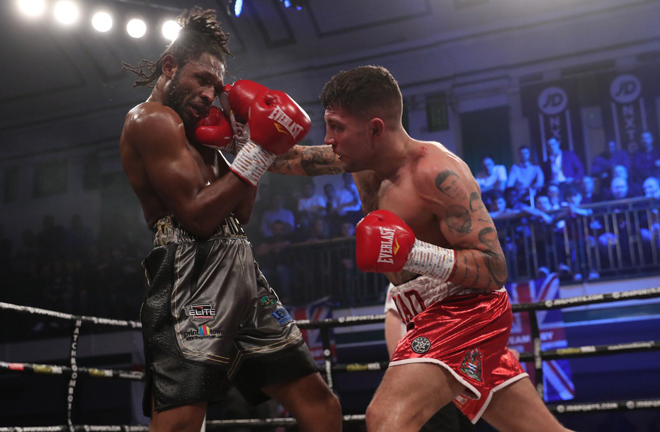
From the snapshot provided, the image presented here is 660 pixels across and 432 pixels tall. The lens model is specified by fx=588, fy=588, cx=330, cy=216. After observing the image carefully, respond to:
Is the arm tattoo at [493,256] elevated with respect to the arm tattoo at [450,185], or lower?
lower

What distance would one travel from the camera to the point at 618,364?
594cm

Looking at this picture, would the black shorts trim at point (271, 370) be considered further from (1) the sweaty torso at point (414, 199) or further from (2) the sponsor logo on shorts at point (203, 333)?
(1) the sweaty torso at point (414, 199)

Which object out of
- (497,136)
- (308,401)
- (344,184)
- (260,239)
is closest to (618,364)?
(497,136)

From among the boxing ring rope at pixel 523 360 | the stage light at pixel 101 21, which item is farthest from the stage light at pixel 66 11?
the boxing ring rope at pixel 523 360

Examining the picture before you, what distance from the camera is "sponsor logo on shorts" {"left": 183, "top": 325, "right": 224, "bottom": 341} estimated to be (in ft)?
4.76

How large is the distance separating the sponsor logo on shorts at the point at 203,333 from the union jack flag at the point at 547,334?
4618 millimetres

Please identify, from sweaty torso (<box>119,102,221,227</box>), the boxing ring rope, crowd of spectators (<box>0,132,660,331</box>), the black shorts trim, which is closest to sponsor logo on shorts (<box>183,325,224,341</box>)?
the black shorts trim

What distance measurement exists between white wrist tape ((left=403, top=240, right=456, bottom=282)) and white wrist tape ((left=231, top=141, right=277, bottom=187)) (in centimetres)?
45

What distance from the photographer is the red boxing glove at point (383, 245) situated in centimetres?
137

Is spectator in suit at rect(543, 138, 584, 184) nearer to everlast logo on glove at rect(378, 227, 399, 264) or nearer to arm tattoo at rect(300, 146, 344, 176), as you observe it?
arm tattoo at rect(300, 146, 344, 176)

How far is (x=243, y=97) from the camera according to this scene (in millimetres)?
1617

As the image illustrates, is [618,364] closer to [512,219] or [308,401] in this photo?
Result: [512,219]

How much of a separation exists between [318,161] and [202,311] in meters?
0.71

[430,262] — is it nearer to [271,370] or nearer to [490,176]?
[271,370]
